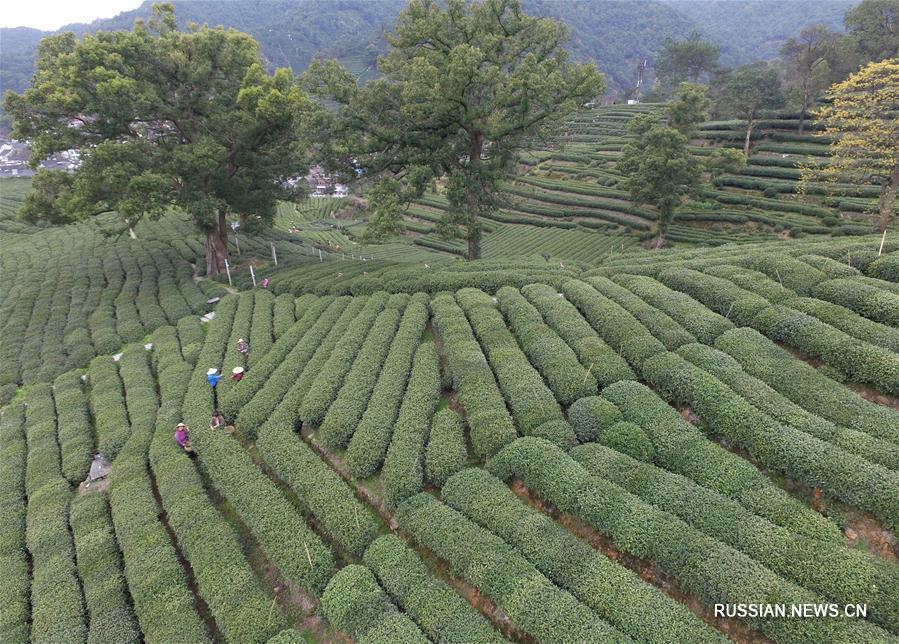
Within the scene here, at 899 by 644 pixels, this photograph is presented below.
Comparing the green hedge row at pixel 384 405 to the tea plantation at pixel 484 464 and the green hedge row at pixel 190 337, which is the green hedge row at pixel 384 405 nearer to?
the tea plantation at pixel 484 464

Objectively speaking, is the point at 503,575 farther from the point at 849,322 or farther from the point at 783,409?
the point at 849,322

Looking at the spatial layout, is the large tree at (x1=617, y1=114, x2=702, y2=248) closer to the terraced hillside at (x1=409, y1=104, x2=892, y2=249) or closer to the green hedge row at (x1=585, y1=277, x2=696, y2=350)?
the terraced hillside at (x1=409, y1=104, x2=892, y2=249)

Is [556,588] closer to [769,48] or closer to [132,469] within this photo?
[132,469]

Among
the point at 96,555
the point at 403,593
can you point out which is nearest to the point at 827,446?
the point at 403,593

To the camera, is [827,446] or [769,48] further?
[769,48]

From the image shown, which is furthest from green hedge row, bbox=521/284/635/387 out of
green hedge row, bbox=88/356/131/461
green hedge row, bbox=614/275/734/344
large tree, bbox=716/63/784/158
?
large tree, bbox=716/63/784/158

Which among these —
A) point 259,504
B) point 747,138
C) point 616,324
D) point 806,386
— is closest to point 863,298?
point 806,386

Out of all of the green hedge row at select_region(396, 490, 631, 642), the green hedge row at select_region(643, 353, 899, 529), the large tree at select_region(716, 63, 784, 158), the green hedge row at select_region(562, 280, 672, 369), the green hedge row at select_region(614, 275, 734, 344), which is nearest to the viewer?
the green hedge row at select_region(396, 490, 631, 642)

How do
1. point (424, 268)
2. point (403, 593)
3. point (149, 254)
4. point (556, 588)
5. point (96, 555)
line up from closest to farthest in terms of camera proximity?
point (556, 588), point (403, 593), point (96, 555), point (424, 268), point (149, 254)
